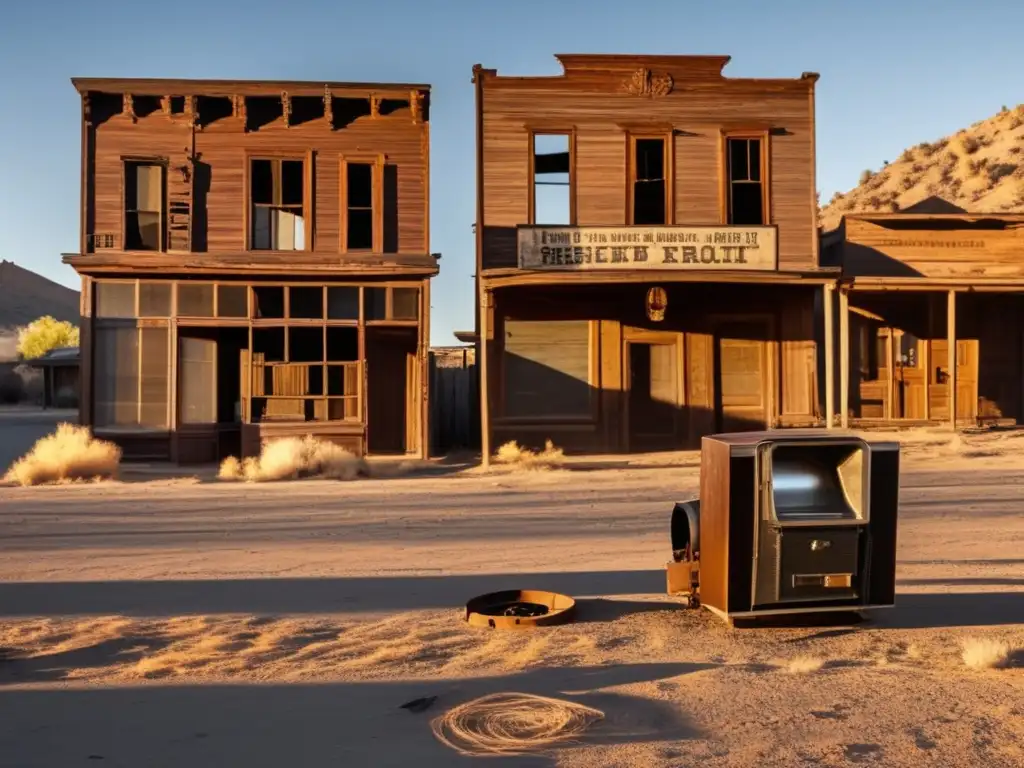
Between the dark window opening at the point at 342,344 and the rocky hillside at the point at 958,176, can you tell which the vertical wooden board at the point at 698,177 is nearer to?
the dark window opening at the point at 342,344

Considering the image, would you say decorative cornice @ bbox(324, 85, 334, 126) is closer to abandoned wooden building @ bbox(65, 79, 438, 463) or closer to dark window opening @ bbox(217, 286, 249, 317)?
abandoned wooden building @ bbox(65, 79, 438, 463)

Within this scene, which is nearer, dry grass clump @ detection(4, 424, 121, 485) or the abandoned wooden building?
dry grass clump @ detection(4, 424, 121, 485)

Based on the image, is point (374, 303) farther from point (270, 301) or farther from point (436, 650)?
point (436, 650)

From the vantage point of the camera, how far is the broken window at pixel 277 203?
19.4m

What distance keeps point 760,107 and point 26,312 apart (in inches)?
4116

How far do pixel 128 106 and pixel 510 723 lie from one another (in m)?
17.4

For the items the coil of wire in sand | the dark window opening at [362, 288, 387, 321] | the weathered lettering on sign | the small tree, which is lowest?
the coil of wire in sand

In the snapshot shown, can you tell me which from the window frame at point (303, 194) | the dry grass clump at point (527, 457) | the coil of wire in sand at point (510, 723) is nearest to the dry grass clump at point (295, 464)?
the dry grass clump at point (527, 457)

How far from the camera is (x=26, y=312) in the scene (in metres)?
107

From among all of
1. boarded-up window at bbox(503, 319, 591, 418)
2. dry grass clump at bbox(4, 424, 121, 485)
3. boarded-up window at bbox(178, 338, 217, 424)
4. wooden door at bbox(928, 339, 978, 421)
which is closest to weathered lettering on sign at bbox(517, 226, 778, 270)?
boarded-up window at bbox(503, 319, 591, 418)

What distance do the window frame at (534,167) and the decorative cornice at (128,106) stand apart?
7.58 metres

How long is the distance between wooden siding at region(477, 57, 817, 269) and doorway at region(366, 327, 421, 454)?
344 cm

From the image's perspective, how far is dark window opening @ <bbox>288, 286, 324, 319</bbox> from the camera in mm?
19188

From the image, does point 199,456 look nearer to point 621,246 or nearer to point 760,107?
point 621,246
